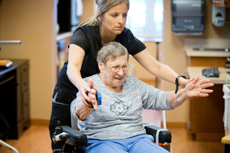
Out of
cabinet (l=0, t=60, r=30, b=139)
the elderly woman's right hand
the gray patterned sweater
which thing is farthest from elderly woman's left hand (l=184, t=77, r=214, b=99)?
cabinet (l=0, t=60, r=30, b=139)

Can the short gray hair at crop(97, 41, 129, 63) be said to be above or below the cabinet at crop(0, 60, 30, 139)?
above

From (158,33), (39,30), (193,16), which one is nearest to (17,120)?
(39,30)

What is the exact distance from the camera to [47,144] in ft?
9.75

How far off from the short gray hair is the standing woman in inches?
2.9

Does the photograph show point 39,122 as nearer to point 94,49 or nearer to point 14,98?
point 14,98

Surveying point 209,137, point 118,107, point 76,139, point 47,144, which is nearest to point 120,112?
point 118,107

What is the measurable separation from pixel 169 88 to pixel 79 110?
196 cm

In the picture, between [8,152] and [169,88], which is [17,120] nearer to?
[8,152]

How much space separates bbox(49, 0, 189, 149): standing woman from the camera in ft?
5.06

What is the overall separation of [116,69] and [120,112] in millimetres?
239

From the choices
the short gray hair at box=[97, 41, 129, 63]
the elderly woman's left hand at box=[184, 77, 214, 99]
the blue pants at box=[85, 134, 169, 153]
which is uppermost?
the short gray hair at box=[97, 41, 129, 63]

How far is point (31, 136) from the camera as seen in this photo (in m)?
3.15

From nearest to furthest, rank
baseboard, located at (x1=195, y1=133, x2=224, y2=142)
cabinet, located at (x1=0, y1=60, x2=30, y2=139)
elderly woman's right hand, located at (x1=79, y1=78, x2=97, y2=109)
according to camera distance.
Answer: elderly woman's right hand, located at (x1=79, y1=78, x2=97, y2=109), cabinet, located at (x1=0, y1=60, x2=30, y2=139), baseboard, located at (x1=195, y1=133, x2=224, y2=142)

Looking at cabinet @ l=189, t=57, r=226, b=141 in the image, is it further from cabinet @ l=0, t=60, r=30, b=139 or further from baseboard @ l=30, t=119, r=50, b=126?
cabinet @ l=0, t=60, r=30, b=139
